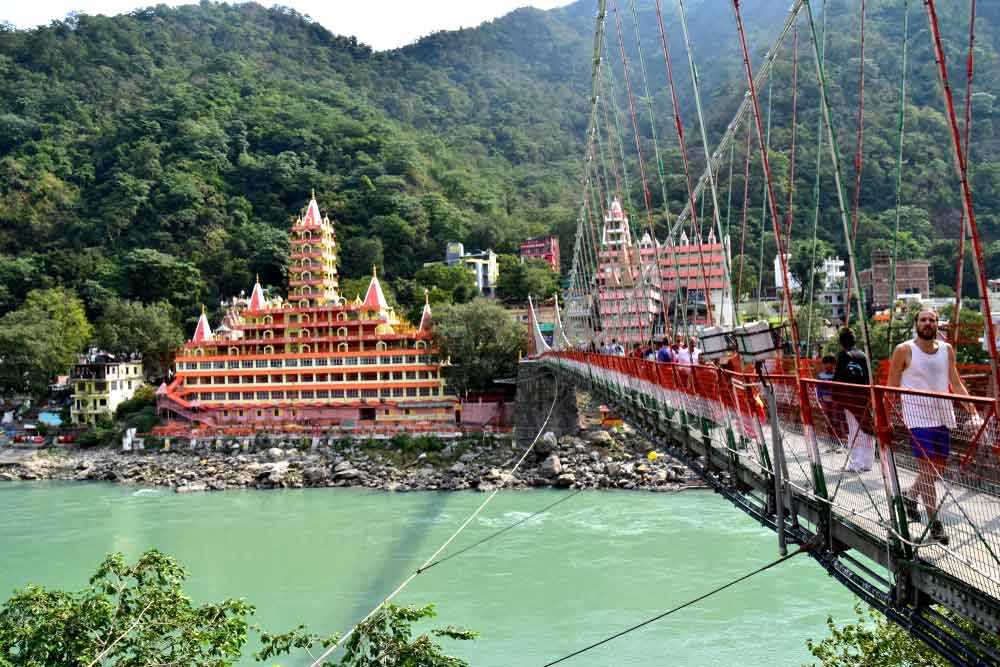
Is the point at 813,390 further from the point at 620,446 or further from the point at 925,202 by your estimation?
the point at 925,202

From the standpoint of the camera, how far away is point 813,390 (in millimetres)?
3844

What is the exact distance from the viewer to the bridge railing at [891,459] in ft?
9.07

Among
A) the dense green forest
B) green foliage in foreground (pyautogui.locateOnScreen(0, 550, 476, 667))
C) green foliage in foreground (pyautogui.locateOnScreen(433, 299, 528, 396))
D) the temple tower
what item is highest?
the dense green forest

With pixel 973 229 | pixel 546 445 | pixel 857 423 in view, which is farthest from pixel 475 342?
pixel 973 229

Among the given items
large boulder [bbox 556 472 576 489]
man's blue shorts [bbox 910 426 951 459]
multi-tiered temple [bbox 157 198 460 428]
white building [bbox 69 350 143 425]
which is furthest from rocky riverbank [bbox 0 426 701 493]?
man's blue shorts [bbox 910 426 951 459]

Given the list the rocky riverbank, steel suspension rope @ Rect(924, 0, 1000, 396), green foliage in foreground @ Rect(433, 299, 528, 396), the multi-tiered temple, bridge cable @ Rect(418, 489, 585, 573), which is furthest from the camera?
the multi-tiered temple

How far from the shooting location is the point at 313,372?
90.9 ft

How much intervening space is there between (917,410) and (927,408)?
64mm

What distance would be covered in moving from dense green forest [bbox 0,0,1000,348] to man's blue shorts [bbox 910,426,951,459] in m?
17.9

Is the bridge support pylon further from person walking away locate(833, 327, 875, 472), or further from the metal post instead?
person walking away locate(833, 327, 875, 472)

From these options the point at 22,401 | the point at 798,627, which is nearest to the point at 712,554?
the point at 798,627

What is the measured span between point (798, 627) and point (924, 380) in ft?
23.7

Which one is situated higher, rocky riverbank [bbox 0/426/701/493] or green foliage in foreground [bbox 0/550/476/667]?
green foliage in foreground [bbox 0/550/476/667]

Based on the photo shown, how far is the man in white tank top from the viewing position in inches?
112
